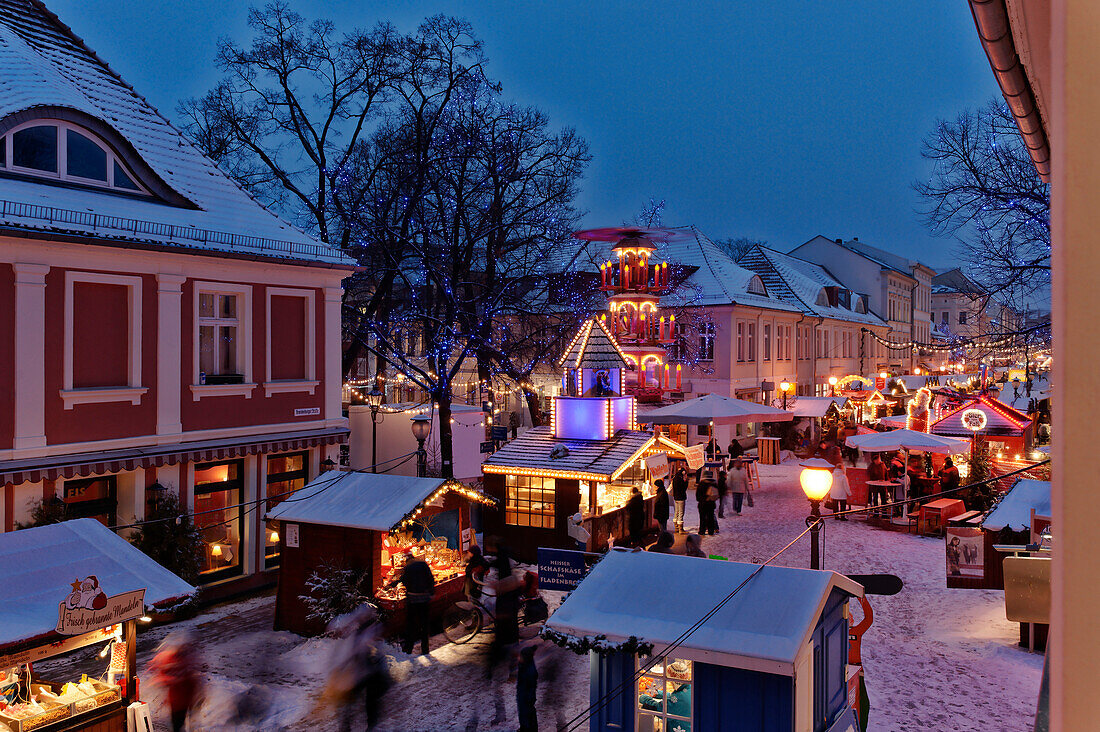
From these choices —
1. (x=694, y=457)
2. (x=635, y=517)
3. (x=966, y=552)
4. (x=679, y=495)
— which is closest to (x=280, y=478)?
(x=635, y=517)

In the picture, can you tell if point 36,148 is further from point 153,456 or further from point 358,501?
point 358,501

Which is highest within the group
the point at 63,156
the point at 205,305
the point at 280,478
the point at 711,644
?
the point at 63,156

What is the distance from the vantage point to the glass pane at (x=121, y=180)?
13500mm

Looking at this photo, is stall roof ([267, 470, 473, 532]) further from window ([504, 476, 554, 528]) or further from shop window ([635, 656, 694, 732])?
shop window ([635, 656, 694, 732])

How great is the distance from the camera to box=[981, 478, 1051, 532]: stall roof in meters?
11.7

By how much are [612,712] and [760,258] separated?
1434 inches

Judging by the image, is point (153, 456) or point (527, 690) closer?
point (527, 690)

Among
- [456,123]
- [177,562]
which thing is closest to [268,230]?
[177,562]

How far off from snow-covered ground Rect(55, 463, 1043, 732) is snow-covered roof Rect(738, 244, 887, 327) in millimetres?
27189

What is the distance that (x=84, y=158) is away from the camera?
1306 cm

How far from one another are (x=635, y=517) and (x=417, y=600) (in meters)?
6.29

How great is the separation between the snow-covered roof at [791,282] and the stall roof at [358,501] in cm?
2956

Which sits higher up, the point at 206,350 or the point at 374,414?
the point at 206,350

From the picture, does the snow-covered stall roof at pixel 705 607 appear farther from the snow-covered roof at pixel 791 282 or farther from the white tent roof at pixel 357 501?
the snow-covered roof at pixel 791 282
